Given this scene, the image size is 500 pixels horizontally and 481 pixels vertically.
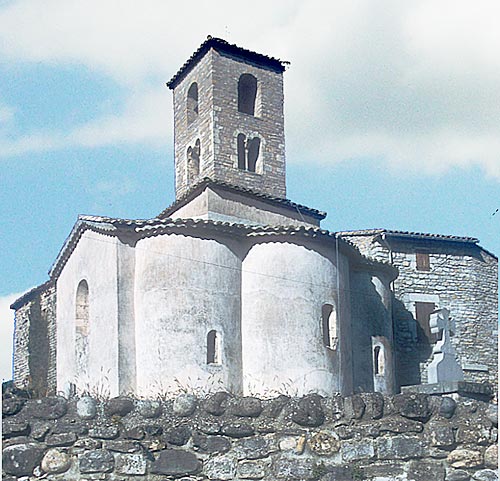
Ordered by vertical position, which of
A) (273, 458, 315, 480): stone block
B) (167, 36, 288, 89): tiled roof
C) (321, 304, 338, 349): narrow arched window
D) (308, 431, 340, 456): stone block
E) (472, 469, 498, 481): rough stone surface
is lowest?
(472, 469, 498, 481): rough stone surface

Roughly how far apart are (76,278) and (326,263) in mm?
6521

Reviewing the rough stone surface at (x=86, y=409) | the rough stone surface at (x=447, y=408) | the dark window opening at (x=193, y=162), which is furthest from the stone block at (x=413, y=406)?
the dark window opening at (x=193, y=162)

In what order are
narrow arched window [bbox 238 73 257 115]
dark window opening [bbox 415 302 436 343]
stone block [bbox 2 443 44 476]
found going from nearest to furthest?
1. stone block [bbox 2 443 44 476]
2. narrow arched window [bbox 238 73 257 115]
3. dark window opening [bbox 415 302 436 343]

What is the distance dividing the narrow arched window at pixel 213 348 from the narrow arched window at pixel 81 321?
133 inches

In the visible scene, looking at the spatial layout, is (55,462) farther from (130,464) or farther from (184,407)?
(184,407)

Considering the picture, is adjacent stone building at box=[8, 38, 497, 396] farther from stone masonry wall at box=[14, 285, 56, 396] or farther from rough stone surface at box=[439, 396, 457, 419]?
rough stone surface at box=[439, 396, 457, 419]

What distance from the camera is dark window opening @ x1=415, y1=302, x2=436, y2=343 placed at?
28.2 m

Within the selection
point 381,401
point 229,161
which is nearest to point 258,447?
point 381,401

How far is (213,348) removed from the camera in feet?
65.1

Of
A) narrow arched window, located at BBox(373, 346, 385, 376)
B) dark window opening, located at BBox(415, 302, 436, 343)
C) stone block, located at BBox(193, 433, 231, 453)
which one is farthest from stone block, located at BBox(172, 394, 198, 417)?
dark window opening, located at BBox(415, 302, 436, 343)

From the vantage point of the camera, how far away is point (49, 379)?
2706cm

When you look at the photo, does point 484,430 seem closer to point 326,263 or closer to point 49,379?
point 326,263

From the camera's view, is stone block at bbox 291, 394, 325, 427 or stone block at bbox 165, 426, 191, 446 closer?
stone block at bbox 165, 426, 191, 446

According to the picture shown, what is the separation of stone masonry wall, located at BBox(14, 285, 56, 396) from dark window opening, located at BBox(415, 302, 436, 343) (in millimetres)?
12321
